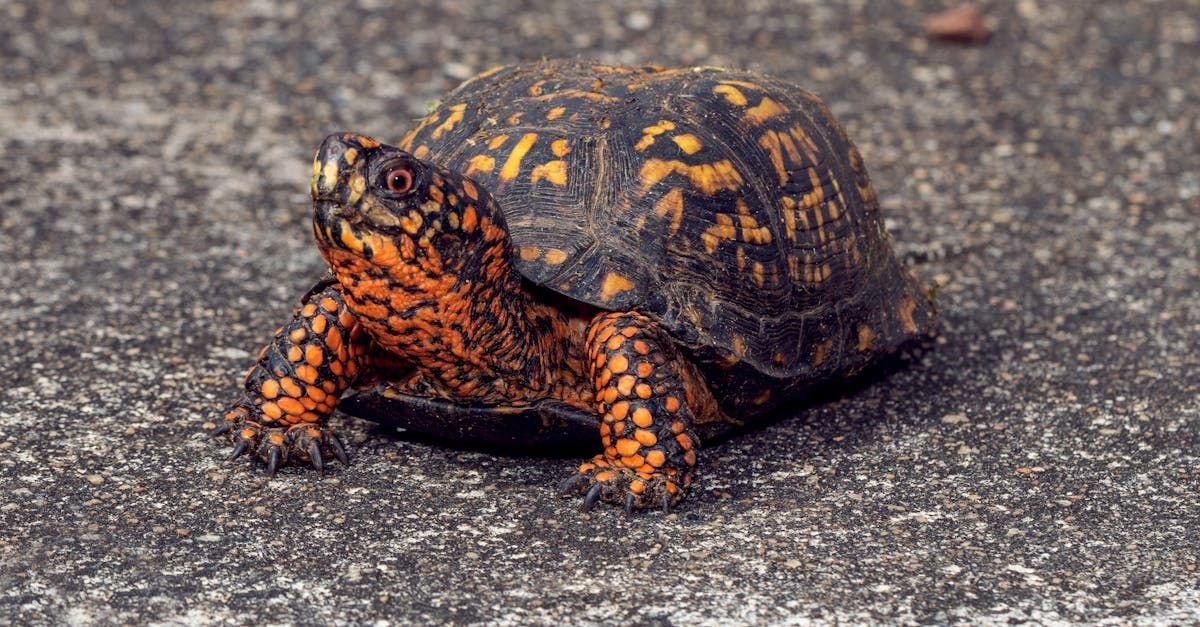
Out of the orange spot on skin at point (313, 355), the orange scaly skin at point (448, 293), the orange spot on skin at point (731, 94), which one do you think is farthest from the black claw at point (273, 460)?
the orange spot on skin at point (731, 94)

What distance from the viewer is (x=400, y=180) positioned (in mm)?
3607

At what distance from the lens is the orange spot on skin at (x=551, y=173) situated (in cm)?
413

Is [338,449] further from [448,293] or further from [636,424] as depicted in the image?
[636,424]

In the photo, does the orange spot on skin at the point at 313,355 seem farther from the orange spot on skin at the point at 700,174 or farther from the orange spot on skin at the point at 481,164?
the orange spot on skin at the point at 700,174

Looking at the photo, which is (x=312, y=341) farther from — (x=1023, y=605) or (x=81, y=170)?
(x=81, y=170)

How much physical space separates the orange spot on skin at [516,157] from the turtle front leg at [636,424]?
1.70 feet

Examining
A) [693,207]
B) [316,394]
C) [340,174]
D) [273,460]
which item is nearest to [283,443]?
[273,460]

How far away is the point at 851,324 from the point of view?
454 centimetres

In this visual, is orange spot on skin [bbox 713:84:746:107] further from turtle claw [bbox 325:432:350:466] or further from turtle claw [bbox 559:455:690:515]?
turtle claw [bbox 325:432:350:466]

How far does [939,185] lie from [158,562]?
3.98 meters

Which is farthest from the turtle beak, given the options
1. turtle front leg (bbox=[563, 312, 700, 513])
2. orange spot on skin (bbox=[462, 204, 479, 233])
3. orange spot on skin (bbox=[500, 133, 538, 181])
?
turtle front leg (bbox=[563, 312, 700, 513])

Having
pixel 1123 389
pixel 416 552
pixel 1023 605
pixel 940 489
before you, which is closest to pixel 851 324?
pixel 940 489

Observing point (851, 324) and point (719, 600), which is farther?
point (851, 324)

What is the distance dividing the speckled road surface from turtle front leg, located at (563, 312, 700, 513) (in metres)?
0.07
